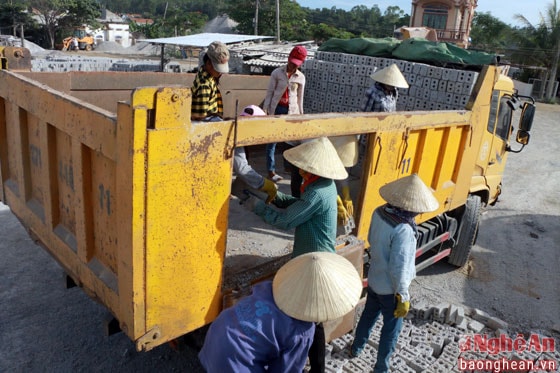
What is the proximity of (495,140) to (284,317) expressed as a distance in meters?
4.13

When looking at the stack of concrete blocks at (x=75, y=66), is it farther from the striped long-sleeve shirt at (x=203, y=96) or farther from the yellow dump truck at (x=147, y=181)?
the yellow dump truck at (x=147, y=181)

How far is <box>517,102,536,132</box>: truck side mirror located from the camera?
5.10 meters

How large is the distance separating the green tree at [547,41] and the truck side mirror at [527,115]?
2539 centimetres

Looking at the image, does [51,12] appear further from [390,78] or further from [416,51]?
[390,78]

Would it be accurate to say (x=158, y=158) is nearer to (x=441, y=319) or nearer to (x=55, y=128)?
(x=55, y=128)

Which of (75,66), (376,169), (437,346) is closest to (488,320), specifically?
(437,346)

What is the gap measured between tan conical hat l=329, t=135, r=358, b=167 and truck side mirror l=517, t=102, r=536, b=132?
2.84 m

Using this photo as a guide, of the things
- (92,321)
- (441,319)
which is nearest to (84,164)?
(92,321)

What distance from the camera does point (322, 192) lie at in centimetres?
277

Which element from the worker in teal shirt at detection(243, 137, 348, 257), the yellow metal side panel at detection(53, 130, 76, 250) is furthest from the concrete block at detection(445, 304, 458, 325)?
the yellow metal side panel at detection(53, 130, 76, 250)

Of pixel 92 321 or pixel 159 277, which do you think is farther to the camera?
pixel 92 321

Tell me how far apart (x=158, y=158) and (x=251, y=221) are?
5.45 ft

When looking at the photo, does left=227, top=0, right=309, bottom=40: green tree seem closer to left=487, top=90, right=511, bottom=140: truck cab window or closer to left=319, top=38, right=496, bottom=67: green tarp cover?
left=319, top=38, right=496, bottom=67: green tarp cover

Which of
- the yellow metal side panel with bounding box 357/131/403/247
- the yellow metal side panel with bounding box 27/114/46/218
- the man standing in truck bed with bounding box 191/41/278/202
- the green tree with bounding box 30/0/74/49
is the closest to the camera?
the yellow metal side panel with bounding box 27/114/46/218
